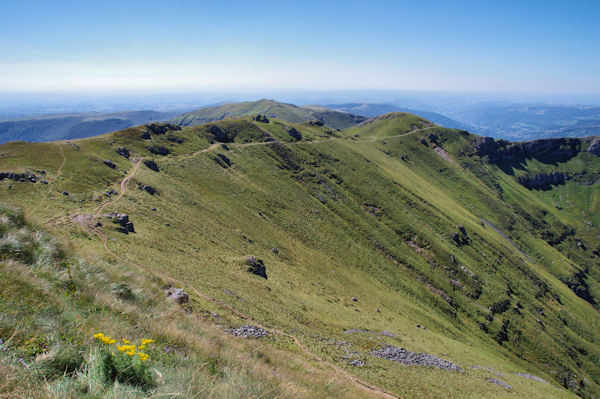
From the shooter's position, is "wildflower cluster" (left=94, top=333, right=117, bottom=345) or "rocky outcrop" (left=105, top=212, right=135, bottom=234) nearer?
"wildflower cluster" (left=94, top=333, right=117, bottom=345)

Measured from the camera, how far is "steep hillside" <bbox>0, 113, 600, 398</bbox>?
2848 centimetres

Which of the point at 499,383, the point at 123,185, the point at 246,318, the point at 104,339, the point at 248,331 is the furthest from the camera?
the point at 123,185

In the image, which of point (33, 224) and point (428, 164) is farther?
point (428, 164)

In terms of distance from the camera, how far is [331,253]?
6762cm

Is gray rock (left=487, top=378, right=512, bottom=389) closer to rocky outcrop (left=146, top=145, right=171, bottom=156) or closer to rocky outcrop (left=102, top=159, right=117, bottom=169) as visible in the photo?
rocky outcrop (left=102, top=159, right=117, bottom=169)

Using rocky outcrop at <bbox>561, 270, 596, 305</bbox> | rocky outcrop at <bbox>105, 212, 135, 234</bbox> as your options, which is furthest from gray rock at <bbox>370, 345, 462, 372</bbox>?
rocky outcrop at <bbox>561, 270, 596, 305</bbox>

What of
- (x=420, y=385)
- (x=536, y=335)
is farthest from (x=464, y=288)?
(x=420, y=385)

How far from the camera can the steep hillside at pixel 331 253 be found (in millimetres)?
28484

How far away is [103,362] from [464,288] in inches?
3618

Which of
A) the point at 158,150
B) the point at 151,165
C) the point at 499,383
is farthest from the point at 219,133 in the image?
the point at 499,383

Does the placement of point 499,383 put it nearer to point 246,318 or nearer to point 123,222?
point 246,318

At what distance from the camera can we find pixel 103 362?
531 cm

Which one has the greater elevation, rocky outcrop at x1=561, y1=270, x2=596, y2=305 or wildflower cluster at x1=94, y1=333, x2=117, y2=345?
wildflower cluster at x1=94, y1=333, x2=117, y2=345

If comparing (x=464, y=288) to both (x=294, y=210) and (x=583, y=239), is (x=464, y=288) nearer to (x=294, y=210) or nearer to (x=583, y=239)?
(x=294, y=210)
